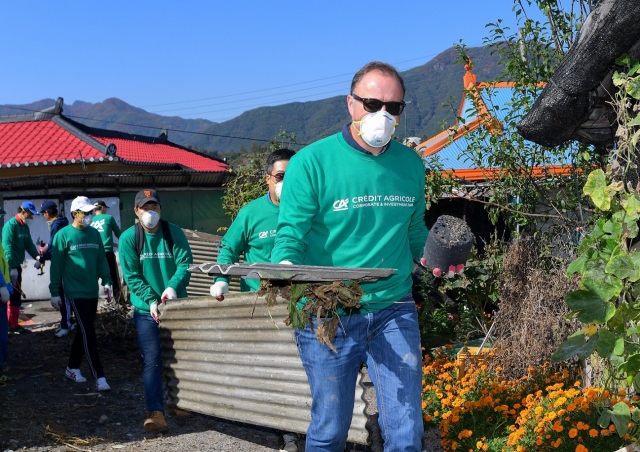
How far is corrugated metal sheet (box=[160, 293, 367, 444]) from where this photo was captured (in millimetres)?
4957

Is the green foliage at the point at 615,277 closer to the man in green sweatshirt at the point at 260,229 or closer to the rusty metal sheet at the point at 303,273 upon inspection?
the rusty metal sheet at the point at 303,273

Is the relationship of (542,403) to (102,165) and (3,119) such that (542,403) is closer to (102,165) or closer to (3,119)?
(102,165)

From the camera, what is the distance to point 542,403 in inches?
190

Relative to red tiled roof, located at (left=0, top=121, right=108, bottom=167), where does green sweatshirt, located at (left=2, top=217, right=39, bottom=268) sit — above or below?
below

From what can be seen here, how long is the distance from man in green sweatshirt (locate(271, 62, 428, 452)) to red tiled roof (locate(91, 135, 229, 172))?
19.8 metres

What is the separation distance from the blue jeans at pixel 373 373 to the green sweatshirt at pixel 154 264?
291 centimetres

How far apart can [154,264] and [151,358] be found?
754mm

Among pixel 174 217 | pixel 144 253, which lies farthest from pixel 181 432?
pixel 174 217

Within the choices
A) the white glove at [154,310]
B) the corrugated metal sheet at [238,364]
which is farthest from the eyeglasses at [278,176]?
the white glove at [154,310]

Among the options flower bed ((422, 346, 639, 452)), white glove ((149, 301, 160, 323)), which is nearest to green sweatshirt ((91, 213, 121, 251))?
white glove ((149, 301, 160, 323))

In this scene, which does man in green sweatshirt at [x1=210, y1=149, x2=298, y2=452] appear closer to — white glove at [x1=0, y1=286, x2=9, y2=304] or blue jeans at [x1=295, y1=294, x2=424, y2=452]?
white glove at [x1=0, y1=286, x2=9, y2=304]

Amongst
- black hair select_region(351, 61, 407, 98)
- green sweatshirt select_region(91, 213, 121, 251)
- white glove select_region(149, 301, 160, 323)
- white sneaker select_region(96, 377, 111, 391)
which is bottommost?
white sneaker select_region(96, 377, 111, 391)

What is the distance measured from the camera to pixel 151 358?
234 inches

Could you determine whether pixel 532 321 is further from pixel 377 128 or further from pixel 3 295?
pixel 3 295
